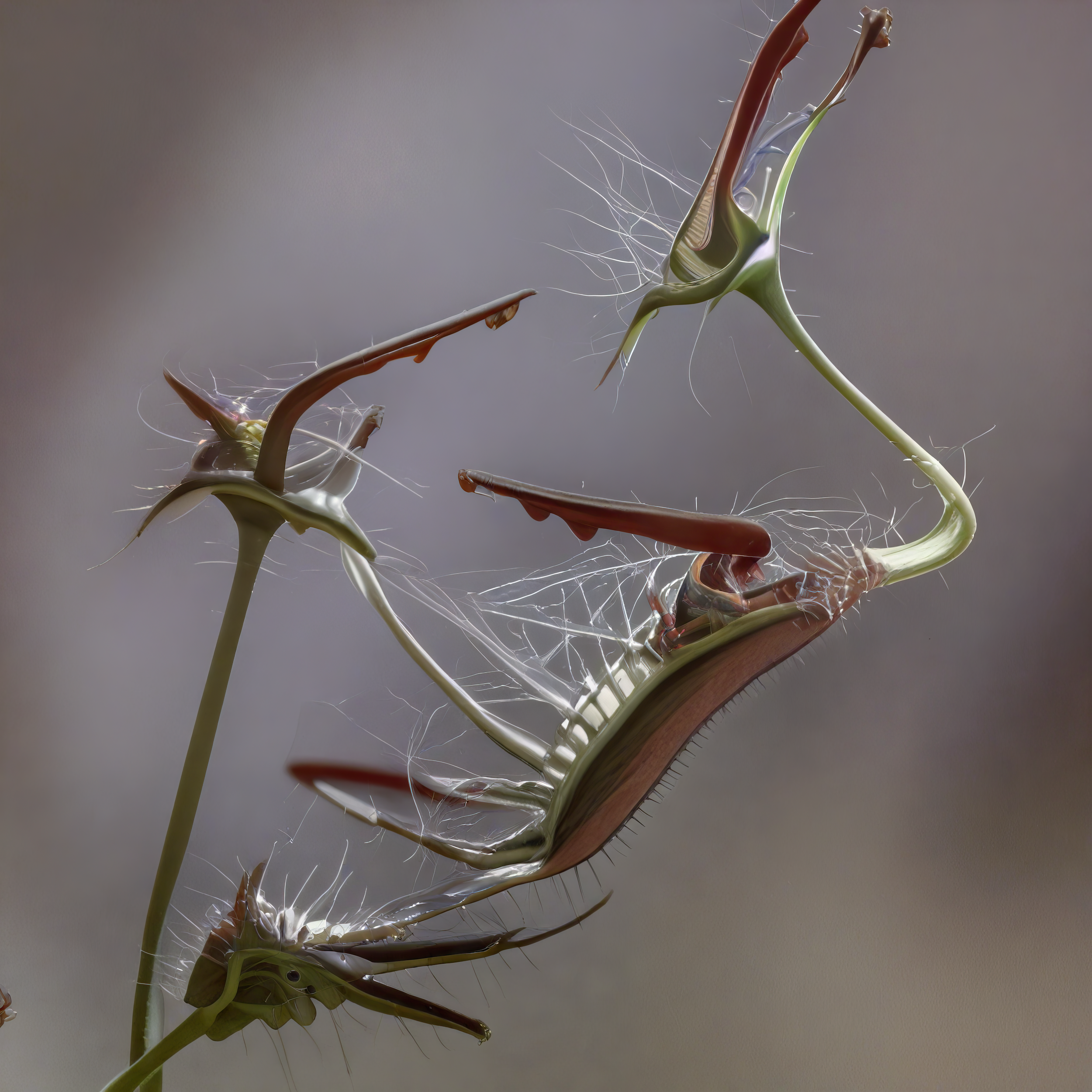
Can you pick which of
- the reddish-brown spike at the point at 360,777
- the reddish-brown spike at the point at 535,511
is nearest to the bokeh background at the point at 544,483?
the reddish-brown spike at the point at 360,777

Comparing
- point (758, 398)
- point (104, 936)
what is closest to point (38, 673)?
point (104, 936)

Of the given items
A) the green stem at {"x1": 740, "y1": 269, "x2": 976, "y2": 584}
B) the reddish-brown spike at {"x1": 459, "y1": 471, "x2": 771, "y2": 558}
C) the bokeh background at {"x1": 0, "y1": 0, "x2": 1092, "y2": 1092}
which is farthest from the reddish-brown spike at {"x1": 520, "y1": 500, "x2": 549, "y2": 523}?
the bokeh background at {"x1": 0, "y1": 0, "x2": 1092, "y2": 1092}

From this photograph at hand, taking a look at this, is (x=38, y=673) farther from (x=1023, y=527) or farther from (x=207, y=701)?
(x=1023, y=527)

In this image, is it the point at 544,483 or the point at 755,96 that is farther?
the point at 544,483

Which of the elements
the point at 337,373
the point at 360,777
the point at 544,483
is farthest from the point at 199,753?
the point at 544,483

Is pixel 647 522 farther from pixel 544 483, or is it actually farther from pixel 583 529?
pixel 544 483

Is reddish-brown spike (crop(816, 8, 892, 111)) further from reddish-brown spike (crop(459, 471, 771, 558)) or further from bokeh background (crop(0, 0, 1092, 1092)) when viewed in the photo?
bokeh background (crop(0, 0, 1092, 1092))

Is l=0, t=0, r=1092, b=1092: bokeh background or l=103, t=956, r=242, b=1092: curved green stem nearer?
l=103, t=956, r=242, b=1092: curved green stem
